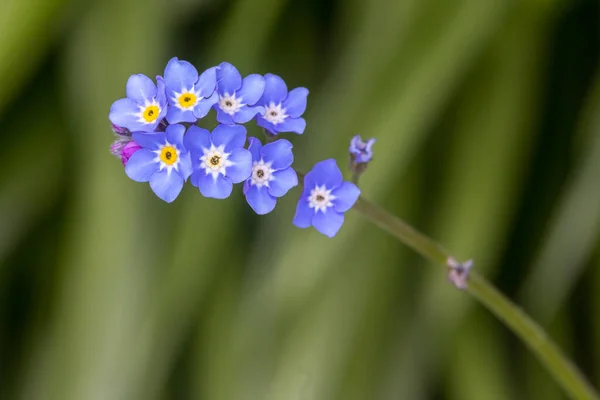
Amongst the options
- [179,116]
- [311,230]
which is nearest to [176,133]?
[179,116]

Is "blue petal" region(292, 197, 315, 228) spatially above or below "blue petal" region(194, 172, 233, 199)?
above

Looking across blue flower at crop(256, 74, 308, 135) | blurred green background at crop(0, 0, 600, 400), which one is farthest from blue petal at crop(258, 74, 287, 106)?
blurred green background at crop(0, 0, 600, 400)

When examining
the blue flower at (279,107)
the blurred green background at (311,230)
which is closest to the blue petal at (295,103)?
the blue flower at (279,107)

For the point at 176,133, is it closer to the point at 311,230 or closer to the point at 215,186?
the point at 215,186

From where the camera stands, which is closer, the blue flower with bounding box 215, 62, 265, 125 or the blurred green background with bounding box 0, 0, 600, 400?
the blue flower with bounding box 215, 62, 265, 125

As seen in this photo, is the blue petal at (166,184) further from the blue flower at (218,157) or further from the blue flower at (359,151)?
the blue flower at (359,151)

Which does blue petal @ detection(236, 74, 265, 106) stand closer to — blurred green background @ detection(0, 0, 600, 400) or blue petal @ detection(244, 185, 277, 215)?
blue petal @ detection(244, 185, 277, 215)
